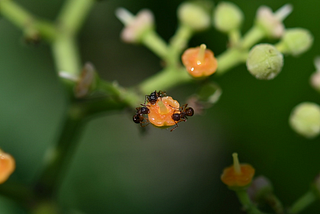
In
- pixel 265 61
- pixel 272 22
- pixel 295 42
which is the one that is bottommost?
pixel 265 61

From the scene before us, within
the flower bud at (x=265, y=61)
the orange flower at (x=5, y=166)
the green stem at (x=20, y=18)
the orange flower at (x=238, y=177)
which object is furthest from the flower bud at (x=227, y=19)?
the orange flower at (x=5, y=166)

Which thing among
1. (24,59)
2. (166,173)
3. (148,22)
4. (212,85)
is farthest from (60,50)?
(166,173)

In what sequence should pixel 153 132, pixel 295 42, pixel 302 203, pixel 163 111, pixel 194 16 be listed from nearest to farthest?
pixel 163 111, pixel 302 203, pixel 295 42, pixel 194 16, pixel 153 132

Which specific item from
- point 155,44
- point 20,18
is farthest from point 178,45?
point 20,18

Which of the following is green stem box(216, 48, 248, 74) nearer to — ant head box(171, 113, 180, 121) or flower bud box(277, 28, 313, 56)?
flower bud box(277, 28, 313, 56)

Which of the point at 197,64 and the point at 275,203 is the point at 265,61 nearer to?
the point at 197,64

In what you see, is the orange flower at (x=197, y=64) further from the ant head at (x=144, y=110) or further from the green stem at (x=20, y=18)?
the green stem at (x=20, y=18)

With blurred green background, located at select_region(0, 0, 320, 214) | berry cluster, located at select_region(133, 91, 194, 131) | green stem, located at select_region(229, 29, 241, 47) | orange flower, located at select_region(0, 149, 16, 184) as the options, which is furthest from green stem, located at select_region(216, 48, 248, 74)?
blurred green background, located at select_region(0, 0, 320, 214)
